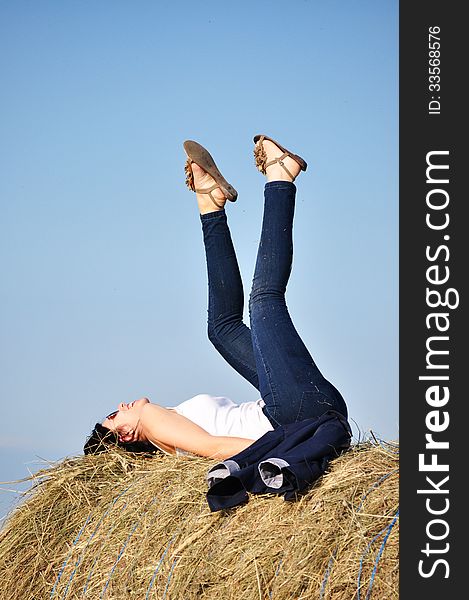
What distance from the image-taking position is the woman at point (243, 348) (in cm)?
385

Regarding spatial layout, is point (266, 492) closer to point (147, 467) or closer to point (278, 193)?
point (147, 467)

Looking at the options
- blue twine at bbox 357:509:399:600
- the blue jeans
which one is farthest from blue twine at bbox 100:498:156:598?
blue twine at bbox 357:509:399:600

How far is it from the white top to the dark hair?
202 millimetres

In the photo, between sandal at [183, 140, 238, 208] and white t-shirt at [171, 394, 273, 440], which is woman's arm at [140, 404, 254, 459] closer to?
white t-shirt at [171, 394, 273, 440]

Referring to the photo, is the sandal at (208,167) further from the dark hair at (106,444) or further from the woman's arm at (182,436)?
the dark hair at (106,444)

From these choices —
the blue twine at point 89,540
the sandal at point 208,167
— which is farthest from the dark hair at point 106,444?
the sandal at point 208,167

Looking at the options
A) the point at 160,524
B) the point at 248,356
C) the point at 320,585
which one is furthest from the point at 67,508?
the point at 320,585

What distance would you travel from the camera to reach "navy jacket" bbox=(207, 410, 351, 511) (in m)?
3.45

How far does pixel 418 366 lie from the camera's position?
10.6ft

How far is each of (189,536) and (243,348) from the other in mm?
1013

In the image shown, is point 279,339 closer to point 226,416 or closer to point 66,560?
point 226,416

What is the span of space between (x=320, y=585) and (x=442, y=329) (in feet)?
2.66

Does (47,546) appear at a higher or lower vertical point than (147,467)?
lower

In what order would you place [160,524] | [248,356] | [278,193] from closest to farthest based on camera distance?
[160,524]
[278,193]
[248,356]
